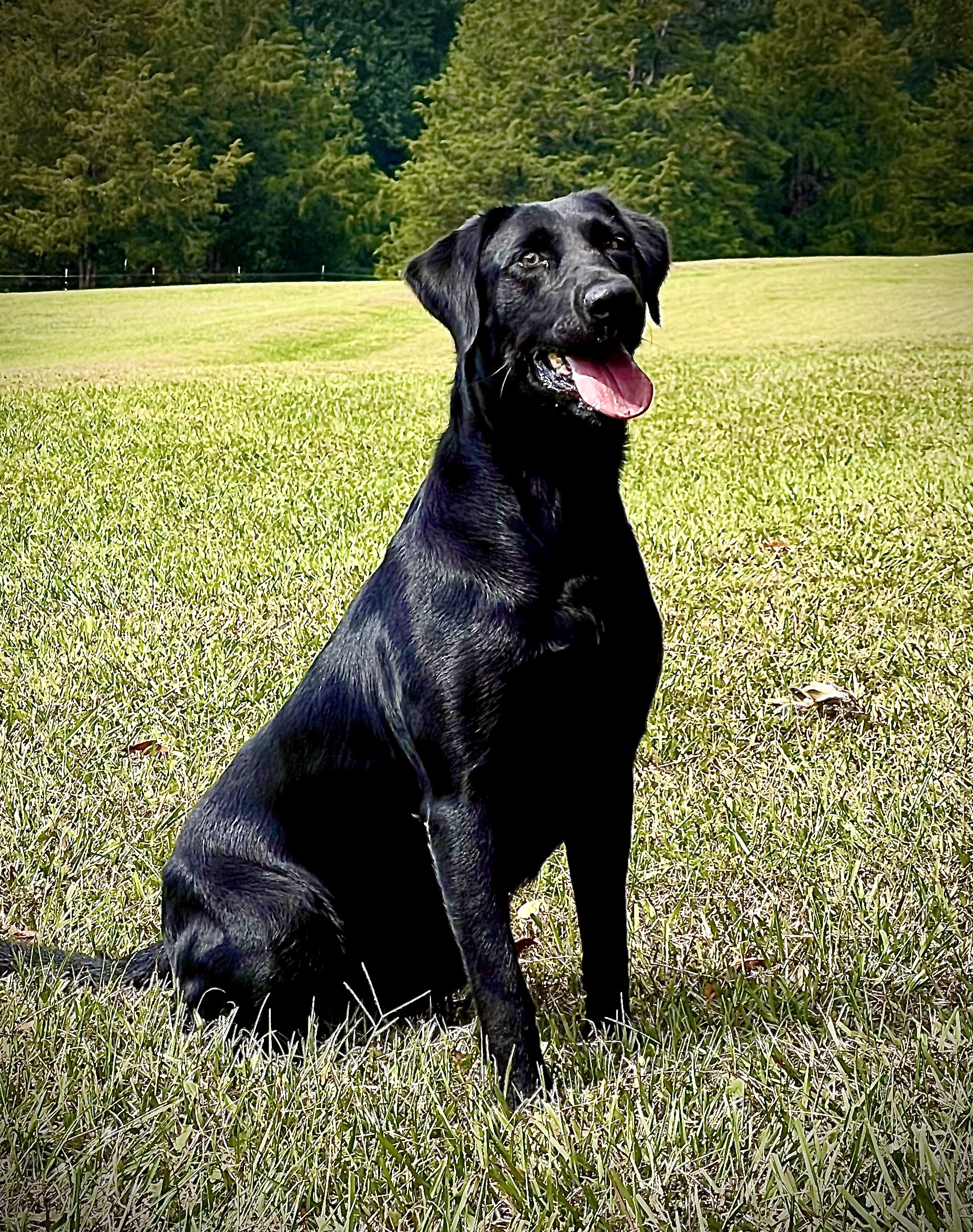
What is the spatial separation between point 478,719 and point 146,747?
2.20 m

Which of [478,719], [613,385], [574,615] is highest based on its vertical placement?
[613,385]

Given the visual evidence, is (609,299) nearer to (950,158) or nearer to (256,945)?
(256,945)

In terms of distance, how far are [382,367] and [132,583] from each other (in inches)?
510

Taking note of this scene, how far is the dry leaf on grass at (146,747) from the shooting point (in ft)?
14.0

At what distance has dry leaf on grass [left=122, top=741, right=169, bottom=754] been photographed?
428 cm

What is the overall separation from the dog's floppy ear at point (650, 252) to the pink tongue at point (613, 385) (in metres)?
0.32

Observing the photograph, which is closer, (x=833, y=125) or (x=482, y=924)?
(x=482, y=924)

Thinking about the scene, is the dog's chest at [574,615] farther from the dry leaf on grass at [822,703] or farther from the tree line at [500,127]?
the tree line at [500,127]

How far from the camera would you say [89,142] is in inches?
944

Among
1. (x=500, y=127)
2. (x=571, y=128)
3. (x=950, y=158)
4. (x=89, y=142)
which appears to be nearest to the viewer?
(x=89, y=142)

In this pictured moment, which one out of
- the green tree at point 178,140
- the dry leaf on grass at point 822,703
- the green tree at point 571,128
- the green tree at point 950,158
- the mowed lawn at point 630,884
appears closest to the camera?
the mowed lawn at point 630,884

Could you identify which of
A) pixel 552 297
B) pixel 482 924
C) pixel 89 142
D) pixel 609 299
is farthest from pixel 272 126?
pixel 482 924

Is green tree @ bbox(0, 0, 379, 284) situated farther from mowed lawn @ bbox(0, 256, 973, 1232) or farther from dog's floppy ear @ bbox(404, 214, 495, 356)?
dog's floppy ear @ bbox(404, 214, 495, 356)

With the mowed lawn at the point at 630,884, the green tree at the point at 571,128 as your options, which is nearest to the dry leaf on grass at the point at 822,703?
the mowed lawn at the point at 630,884
